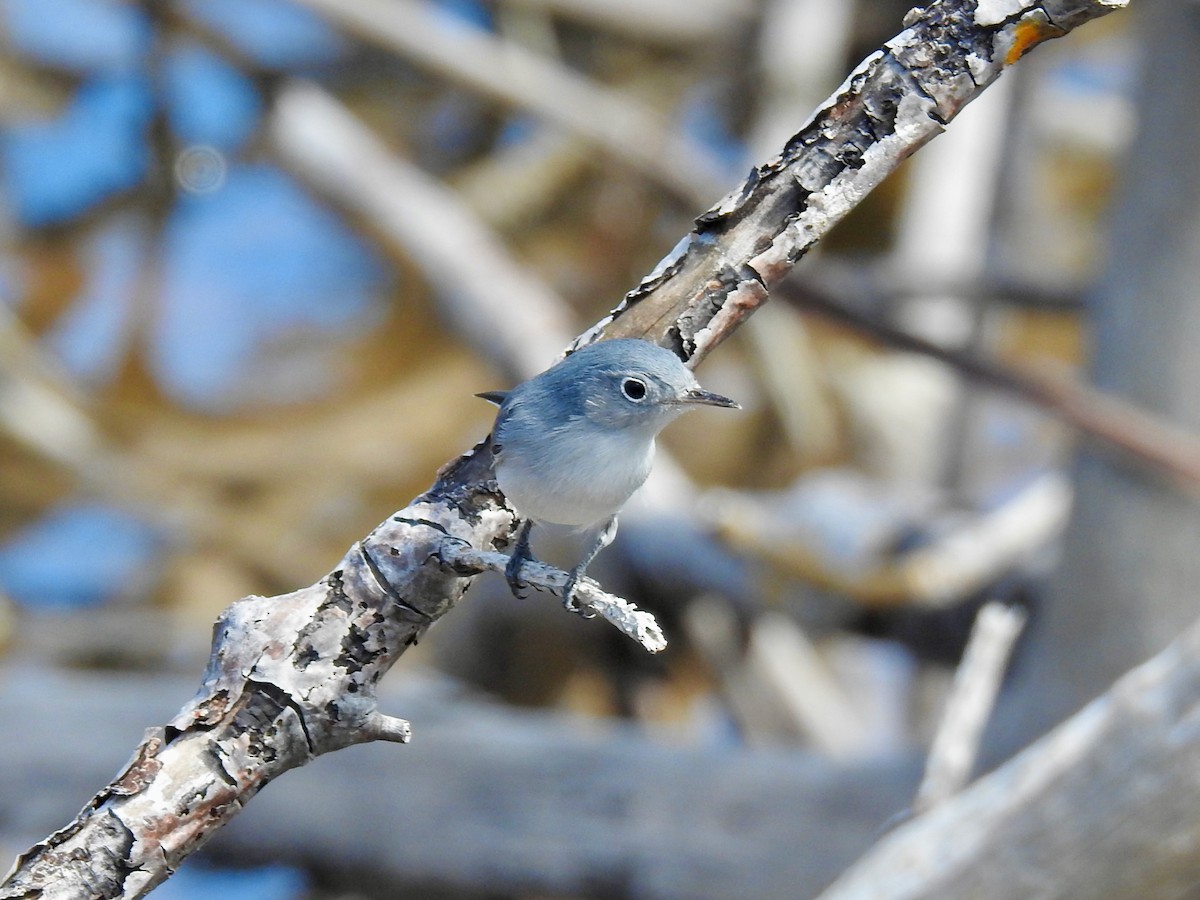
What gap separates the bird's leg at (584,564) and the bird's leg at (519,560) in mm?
18

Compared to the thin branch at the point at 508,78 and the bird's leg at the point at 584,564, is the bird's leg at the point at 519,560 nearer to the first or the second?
the bird's leg at the point at 584,564

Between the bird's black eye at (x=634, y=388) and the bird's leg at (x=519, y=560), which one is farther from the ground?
the bird's black eye at (x=634, y=388)

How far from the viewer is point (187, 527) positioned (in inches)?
113

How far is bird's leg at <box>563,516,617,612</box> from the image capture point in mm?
407

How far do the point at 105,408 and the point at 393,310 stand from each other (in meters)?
0.87

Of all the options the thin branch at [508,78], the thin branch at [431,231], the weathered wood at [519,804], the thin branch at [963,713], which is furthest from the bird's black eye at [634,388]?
the thin branch at [508,78]

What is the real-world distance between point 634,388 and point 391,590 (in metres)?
0.11

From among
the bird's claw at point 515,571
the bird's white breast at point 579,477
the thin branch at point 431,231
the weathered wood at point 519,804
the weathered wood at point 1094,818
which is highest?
the thin branch at point 431,231

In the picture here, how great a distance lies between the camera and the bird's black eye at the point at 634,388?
0.40 metres

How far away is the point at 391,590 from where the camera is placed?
1.39ft

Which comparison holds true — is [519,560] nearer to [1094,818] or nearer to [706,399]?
[706,399]

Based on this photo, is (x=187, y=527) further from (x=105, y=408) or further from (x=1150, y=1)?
(x=1150, y=1)

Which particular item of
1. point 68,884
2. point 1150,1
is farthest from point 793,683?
point 68,884

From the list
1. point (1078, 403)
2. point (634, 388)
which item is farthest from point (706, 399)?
point (1078, 403)
